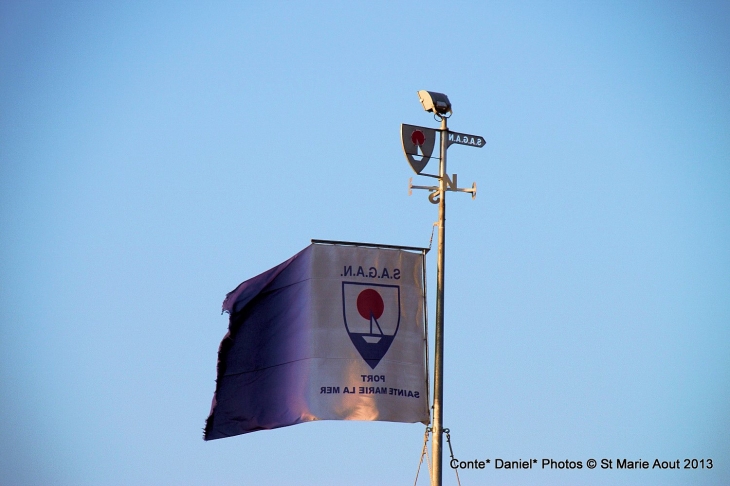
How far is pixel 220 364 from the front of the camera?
17703 millimetres

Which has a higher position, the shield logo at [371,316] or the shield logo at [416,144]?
the shield logo at [416,144]

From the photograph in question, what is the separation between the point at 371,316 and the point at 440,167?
9.36ft

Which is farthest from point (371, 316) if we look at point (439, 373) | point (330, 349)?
point (439, 373)

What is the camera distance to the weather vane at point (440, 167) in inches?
629

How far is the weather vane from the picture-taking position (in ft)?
52.4

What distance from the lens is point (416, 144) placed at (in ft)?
55.5

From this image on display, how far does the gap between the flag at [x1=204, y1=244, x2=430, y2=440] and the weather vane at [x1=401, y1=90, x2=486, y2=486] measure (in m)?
0.57

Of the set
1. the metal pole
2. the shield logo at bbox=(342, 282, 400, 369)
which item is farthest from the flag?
the metal pole

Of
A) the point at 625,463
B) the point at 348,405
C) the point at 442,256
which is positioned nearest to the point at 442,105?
the point at 442,256

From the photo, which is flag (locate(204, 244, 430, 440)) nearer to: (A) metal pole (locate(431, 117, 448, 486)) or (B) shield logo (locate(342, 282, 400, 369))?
(B) shield logo (locate(342, 282, 400, 369))

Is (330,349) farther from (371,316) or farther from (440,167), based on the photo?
(440,167)

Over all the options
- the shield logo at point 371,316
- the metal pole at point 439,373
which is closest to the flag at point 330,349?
the shield logo at point 371,316

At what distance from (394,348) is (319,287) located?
168 centimetres

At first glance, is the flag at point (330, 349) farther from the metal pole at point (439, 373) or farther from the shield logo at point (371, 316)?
the metal pole at point (439, 373)
